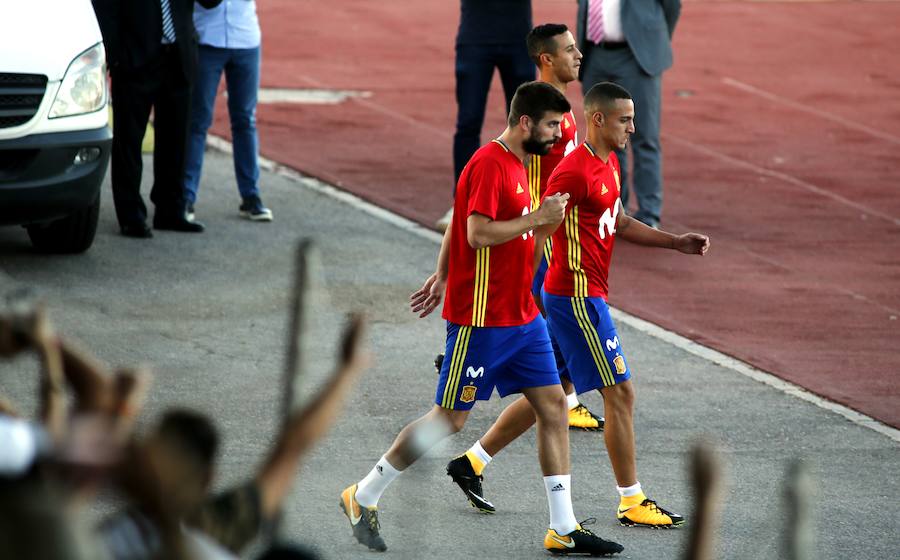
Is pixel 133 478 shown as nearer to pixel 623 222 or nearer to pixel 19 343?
pixel 19 343

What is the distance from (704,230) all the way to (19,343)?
34.1 feet

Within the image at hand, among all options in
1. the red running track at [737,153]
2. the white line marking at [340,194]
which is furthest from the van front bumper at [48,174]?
the red running track at [737,153]

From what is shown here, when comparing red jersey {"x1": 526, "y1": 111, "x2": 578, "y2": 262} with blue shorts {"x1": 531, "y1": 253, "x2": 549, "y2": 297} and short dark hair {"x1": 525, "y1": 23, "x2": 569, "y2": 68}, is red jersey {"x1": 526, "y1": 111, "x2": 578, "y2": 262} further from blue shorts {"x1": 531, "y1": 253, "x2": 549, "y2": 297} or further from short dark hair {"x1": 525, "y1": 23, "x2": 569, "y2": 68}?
short dark hair {"x1": 525, "y1": 23, "x2": 569, "y2": 68}

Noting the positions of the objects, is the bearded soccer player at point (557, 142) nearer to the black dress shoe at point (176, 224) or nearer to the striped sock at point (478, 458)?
the striped sock at point (478, 458)

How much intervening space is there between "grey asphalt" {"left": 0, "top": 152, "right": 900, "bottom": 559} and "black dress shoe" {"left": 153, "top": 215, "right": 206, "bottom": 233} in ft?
0.28

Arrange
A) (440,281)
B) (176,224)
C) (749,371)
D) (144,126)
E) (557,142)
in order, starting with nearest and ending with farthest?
(440,281)
(557,142)
(749,371)
(144,126)
(176,224)

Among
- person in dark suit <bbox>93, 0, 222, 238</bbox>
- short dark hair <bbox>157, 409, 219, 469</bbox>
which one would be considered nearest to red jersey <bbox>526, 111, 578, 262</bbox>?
person in dark suit <bbox>93, 0, 222, 238</bbox>

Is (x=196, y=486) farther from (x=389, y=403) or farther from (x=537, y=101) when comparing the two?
(x=389, y=403)

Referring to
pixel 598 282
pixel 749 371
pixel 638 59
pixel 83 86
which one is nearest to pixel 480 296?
pixel 598 282

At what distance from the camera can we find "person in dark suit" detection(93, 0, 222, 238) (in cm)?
1072

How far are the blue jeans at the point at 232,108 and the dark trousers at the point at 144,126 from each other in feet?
0.85

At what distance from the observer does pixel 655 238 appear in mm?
7223

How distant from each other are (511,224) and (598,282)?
0.88 m

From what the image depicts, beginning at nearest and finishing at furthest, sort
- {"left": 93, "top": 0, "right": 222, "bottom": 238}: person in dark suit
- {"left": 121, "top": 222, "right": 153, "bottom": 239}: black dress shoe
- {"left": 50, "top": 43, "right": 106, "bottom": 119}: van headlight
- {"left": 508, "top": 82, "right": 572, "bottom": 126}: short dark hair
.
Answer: {"left": 508, "top": 82, "right": 572, "bottom": 126}: short dark hair, {"left": 50, "top": 43, "right": 106, "bottom": 119}: van headlight, {"left": 93, "top": 0, "right": 222, "bottom": 238}: person in dark suit, {"left": 121, "top": 222, "right": 153, "bottom": 239}: black dress shoe
